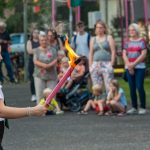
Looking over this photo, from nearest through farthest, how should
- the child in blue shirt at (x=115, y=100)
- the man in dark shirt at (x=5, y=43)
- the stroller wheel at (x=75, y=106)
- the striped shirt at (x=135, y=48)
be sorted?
1. the child in blue shirt at (x=115, y=100)
2. the striped shirt at (x=135, y=48)
3. the stroller wheel at (x=75, y=106)
4. the man in dark shirt at (x=5, y=43)

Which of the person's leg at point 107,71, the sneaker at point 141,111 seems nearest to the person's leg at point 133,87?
the sneaker at point 141,111

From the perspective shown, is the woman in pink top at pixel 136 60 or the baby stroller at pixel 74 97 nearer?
the woman in pink top at pixel 136 60

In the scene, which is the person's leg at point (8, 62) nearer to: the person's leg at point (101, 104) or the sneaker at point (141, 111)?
the person's leg at point (101, 104)

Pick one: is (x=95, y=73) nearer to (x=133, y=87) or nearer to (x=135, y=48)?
(x=133, y=87)

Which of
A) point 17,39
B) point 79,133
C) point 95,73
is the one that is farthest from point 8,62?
point 17,39

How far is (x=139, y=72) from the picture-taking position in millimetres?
15906

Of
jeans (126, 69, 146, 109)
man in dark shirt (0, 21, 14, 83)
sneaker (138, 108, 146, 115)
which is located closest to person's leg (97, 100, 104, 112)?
jeans (126, 69, 146, 109)

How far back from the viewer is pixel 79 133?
13.1 m

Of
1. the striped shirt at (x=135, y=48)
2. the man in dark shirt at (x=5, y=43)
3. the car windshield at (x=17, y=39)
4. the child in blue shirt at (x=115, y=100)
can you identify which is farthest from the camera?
the car windshield at (x=17, y=39)

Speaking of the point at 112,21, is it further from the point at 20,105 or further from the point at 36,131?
the point at 36,131

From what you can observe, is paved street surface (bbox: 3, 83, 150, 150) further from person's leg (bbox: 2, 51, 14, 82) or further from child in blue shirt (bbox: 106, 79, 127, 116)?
person's leg (bbox: 2, 51, 14, 82)

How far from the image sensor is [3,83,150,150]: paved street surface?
1164 centimetres

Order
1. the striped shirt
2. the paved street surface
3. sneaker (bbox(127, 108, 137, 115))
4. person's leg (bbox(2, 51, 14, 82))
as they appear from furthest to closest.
Result: person's leg (bbox(2, 51, 14, 82)) → sneaker (bbox(127, 108, 137, 115)) → the striped shirt → the paved street surface

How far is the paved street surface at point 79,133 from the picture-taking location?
38.2ft
